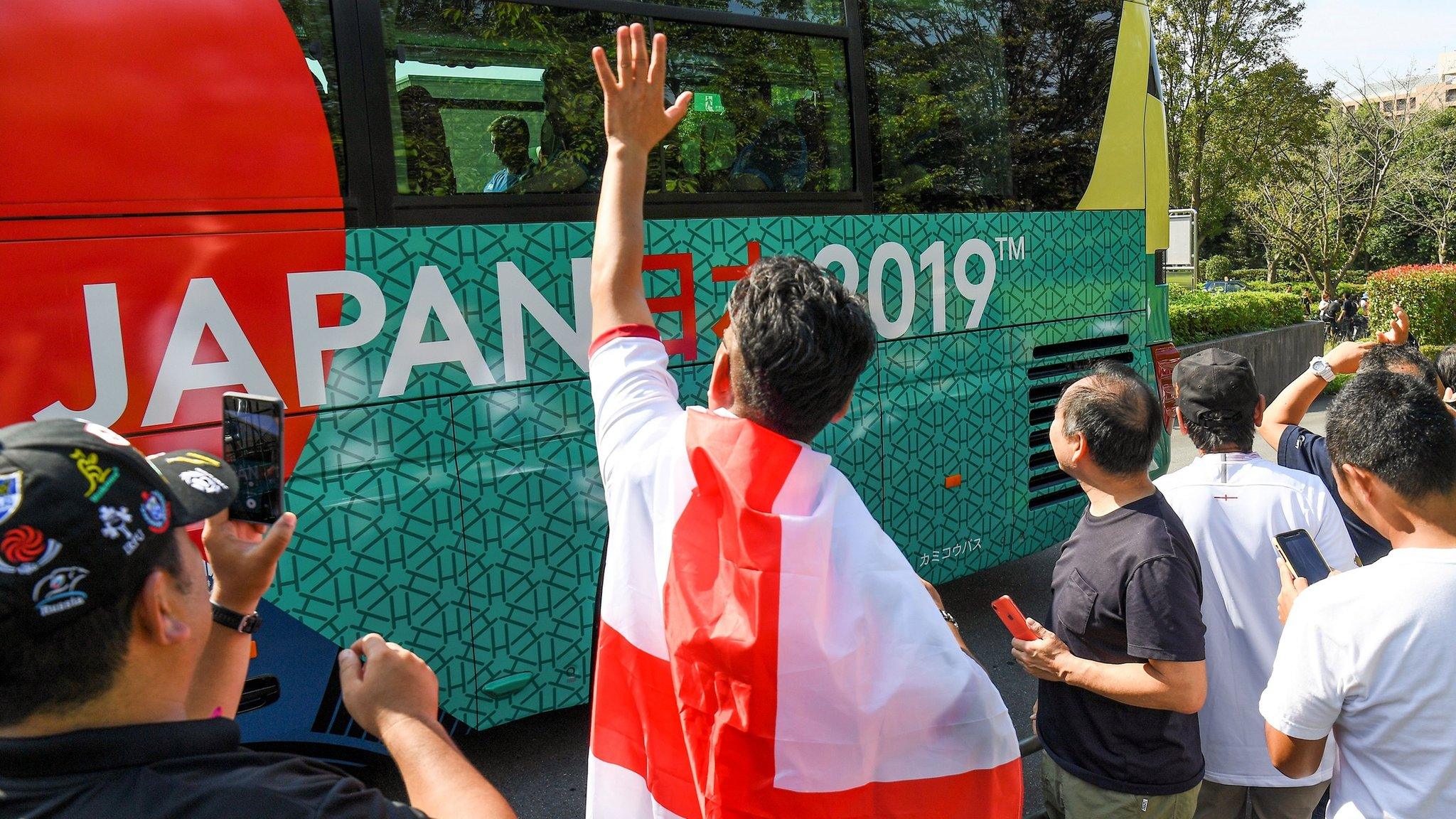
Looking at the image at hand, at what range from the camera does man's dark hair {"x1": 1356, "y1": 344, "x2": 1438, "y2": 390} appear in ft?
11.9

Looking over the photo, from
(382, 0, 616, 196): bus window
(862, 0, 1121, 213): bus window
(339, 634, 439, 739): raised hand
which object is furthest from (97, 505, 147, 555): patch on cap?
(862, 0, 1121, 213): bus window

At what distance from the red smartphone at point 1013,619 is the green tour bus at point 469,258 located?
191cm

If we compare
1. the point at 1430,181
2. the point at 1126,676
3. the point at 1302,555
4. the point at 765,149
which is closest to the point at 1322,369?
the point at 1302,555

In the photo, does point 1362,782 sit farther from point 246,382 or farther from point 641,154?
point 246,382

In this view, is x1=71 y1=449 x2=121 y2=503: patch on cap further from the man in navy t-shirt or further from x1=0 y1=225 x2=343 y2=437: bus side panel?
the man in navy t-shirt

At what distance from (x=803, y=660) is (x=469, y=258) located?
8.06ft

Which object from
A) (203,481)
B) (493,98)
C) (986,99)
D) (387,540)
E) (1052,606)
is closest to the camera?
(203,481)

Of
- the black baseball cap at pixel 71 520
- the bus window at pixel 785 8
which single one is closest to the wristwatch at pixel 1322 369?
the bus window at pixel 785 8

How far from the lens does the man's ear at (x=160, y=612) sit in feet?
3.93

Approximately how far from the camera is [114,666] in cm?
118

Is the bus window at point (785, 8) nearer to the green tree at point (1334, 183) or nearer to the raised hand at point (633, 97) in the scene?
the raised hand at point (633, 97)

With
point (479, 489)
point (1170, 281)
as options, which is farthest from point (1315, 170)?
point (479, 489)

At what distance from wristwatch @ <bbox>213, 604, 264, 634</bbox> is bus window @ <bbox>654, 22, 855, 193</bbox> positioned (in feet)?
9.30

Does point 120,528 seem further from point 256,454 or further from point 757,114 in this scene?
point 757,114
